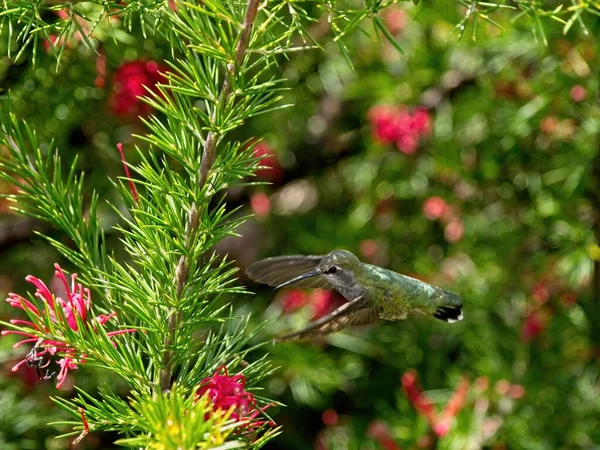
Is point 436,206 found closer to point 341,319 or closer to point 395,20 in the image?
point 395,20

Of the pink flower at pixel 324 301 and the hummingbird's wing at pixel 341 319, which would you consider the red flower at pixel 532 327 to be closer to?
the pink flower at pixel 324 301

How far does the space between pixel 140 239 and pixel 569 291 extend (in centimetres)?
113

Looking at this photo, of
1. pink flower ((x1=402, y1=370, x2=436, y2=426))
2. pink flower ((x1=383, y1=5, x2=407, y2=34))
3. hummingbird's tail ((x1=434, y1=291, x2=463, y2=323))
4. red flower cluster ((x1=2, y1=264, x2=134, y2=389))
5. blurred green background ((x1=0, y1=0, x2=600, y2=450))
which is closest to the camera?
red flower cluster ((x1=2, y1=264, x2=134, y2=389))

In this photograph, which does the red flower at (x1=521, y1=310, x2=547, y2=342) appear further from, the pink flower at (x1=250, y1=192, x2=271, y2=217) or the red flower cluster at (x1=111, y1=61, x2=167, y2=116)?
the red flower cluster at (x1=111, y1=61, x2=167, y2=116)

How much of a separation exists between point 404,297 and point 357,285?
3.8 inches

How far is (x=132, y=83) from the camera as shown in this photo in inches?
A: 43.7

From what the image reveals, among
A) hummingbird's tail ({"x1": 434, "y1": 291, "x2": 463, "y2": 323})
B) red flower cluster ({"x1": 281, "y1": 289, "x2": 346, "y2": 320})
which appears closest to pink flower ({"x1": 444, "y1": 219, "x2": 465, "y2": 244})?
red flower cluster ({"x1": 281, "y1": 289, "x2": 346, "y2": 320})

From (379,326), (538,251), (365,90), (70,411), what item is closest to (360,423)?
(379,326)

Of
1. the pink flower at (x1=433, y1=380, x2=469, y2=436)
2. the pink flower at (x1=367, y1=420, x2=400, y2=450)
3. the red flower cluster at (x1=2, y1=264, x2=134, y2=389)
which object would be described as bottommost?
the pink flower at (x1=367, y1=420, x2=400, y2=450)

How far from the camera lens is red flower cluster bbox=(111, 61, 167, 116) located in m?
1.09

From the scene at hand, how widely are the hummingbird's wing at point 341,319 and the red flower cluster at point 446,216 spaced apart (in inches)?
26.6

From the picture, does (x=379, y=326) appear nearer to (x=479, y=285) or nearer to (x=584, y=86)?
(x=479, y=285)

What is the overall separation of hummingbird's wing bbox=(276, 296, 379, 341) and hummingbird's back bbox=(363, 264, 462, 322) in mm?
20

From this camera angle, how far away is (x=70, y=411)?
62 cm
